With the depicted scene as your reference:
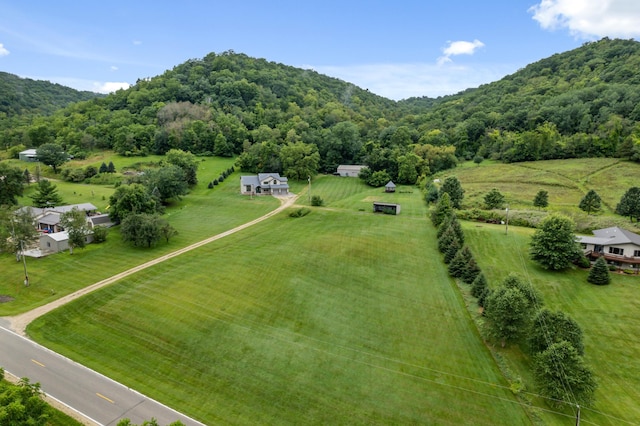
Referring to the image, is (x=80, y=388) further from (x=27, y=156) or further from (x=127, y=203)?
(x=27, y=156)

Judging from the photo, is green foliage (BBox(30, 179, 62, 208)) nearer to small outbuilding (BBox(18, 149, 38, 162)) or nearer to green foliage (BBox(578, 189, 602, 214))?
small outbuilding (BBox(18, 149, 38, 162))

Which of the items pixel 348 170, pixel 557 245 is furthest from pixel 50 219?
pixel 557 245

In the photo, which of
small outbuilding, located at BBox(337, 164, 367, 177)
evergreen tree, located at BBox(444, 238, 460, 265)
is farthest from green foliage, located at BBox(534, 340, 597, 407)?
small outbuilding, located at BBox(337, 164, 367, 177)

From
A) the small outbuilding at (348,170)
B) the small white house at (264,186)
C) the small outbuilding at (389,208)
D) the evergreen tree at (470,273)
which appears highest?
the small outbuilding at (348,170)

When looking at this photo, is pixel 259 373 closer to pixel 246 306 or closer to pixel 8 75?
pixel 246 306

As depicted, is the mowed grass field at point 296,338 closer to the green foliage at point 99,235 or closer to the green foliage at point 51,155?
the green foliage at point 99,235

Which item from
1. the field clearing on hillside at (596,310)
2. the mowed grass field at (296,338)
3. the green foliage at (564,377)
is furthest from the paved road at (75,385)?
the field clearing on hillside at (596,310)
